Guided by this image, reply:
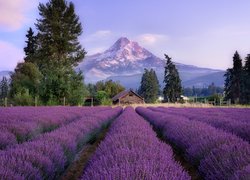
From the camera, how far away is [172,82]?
219 ft

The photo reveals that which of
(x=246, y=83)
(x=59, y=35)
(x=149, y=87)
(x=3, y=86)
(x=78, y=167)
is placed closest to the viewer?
(x=78, y=167)

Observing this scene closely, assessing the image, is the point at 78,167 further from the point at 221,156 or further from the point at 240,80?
the point at 240,80

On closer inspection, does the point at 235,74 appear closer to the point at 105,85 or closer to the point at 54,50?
the point at 54,50

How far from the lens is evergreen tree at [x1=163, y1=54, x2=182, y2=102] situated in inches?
2618

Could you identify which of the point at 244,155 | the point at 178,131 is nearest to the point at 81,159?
the point at 178,131

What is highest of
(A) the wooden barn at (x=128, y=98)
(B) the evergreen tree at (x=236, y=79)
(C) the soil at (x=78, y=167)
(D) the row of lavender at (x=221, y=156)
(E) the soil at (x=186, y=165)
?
(B) the evergreen tree at (x=236, y=79)

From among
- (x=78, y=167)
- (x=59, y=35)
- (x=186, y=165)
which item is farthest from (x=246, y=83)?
(x=78, y=167)

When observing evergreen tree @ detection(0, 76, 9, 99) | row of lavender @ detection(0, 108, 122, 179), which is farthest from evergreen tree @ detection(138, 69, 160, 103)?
row of lavender @ detection(0, 108, 122, 179)

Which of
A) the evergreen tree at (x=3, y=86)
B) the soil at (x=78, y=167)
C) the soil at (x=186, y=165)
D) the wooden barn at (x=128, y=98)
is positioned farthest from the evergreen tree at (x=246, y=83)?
the evergreen tree at (x=3, y=86)

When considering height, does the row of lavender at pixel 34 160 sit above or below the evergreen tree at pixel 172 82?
below

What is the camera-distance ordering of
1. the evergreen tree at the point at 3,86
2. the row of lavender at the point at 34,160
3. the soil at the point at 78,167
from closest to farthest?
1. the row of lavender at the point at 34,160
2. the soil at the point at 78,167
3. the evergreen tree at the point at 3,86

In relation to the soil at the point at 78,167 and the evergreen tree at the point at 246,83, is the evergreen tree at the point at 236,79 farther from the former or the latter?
the soil at the point at 78,167

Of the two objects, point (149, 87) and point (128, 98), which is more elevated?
point (149, 87)

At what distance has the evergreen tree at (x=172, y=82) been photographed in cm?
6650
